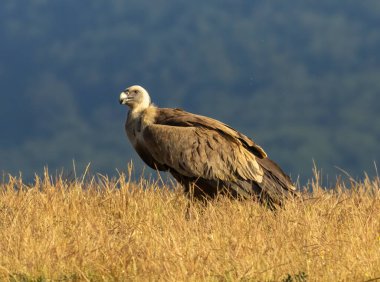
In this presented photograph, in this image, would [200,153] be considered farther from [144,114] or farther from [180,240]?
[180,240]

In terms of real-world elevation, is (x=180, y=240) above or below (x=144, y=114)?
below

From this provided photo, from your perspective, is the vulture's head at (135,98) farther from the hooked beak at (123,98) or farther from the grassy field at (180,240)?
the grassy field at (180,240)

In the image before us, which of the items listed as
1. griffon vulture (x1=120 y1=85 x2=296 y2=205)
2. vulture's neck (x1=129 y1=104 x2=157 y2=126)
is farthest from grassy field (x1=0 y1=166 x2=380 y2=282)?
vulture's neck (x1=129 y1=104 x2=157 y2=126)

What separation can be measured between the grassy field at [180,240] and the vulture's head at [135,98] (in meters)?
1.69

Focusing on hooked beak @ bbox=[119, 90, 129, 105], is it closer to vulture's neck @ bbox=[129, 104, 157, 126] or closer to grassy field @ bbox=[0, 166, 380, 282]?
vulture's neck @ bbox=[129, 104, 157, 126]

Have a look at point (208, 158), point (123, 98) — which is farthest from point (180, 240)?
point (123, 98)

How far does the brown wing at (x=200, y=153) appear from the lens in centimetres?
1059

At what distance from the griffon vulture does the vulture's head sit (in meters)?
0.42

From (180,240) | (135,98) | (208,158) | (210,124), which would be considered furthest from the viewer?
(135,98)

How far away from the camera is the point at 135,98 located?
11.5 metres

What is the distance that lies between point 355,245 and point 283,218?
1.42 m

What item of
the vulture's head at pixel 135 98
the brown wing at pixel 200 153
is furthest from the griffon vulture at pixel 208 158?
the vulture's head at pixel 135 98

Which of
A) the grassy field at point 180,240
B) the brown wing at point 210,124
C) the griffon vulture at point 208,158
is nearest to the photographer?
the grassy field at point 180,240

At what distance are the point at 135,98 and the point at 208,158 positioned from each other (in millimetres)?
1518
